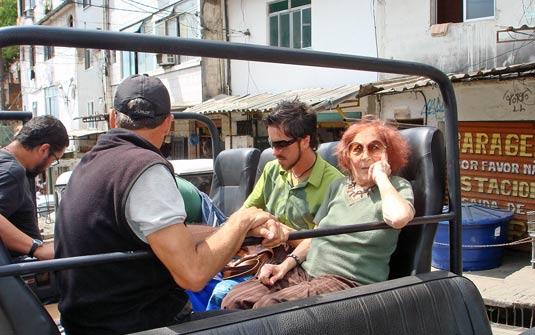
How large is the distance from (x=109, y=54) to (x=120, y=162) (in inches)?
788

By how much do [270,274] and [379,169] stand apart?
2.35ft

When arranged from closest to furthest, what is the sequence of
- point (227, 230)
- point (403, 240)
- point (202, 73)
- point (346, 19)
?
1. point (227, 230)
2. point (403, 240)
3. point (346, 19)
4. point (202, 73)

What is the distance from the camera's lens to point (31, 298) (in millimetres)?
1563

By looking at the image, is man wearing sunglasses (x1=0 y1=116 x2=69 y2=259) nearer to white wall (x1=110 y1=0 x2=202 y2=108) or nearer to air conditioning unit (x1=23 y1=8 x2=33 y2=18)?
white wall (x1=110 y1=0 x2=202 y2=108)

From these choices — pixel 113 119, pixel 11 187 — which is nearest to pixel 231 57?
pixel 113 119

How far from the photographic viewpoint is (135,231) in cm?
160

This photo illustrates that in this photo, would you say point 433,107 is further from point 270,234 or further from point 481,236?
point 270,234

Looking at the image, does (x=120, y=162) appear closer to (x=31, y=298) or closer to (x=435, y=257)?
(x=31, y=298)

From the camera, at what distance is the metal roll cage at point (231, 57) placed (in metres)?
1.36

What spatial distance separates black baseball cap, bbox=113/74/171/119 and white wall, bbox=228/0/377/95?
30.1 ft

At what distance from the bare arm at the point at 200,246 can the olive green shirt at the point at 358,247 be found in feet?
2.48

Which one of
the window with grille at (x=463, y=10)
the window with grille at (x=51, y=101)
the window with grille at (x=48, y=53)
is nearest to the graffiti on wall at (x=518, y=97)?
the window with grille at (x=463, y=10)

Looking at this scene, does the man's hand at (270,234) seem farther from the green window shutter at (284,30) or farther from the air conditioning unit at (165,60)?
the air conditioning unit at (165,60)

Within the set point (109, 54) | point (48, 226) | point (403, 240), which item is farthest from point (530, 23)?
point (109, 54)
